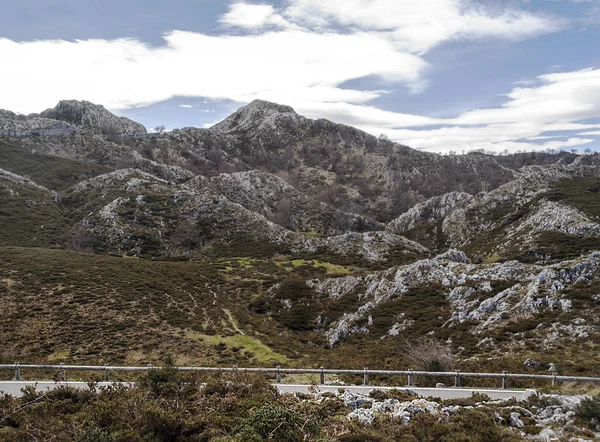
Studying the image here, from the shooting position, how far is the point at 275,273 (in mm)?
63812

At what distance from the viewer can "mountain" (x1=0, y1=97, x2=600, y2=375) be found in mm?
30938

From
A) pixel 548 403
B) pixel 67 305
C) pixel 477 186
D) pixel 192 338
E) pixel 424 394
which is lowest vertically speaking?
pixel 192 338

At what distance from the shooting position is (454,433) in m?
10.8

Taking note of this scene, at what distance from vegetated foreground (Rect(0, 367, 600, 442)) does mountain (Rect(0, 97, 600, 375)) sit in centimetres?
826

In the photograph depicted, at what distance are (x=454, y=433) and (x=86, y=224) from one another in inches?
3446

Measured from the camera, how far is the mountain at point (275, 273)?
102ft

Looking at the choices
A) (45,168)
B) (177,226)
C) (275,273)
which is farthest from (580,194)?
(45,168)

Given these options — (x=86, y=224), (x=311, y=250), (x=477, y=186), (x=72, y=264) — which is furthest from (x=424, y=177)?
(x=72, y=264)

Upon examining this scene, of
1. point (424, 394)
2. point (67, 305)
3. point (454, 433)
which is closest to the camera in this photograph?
point (454, 433)

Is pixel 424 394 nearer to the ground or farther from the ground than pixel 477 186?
nearer to the ground

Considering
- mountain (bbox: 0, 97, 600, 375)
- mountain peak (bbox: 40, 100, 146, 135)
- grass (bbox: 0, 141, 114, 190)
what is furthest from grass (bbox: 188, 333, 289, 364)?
mountain peak (bbox: 40, 100, 146, 135)

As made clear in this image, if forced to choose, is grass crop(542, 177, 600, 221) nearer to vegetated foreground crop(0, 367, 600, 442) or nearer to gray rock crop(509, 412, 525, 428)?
vegetated foreground crop(0, 367, 600, 442)

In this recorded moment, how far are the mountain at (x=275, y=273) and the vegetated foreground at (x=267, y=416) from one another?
8.26 metres

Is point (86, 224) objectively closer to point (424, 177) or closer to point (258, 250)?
point (258, 250)
